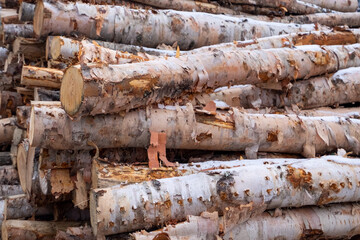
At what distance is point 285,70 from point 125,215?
2.42 meters

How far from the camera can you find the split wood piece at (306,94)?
4.61 metres

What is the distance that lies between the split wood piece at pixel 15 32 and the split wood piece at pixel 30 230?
275cm

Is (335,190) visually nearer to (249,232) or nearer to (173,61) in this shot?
(249,232)

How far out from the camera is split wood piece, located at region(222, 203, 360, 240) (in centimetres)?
324

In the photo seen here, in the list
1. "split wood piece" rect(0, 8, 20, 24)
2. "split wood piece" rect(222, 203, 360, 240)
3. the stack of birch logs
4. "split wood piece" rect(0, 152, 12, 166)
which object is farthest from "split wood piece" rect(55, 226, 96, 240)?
"split wood piece" rect(0, 8, 20, 24)

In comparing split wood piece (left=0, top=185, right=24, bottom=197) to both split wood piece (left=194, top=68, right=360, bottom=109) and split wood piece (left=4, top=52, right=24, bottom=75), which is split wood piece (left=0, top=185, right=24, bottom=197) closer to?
split wood piece (left=4, top=52, right=24, bottom=75)

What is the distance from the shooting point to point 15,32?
19.2ft

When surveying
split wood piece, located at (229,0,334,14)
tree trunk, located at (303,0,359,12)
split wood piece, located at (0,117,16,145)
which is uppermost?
tree trunk, located at (303,0,359,12)

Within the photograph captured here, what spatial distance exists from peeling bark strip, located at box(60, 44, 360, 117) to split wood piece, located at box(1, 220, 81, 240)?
130 centimetres

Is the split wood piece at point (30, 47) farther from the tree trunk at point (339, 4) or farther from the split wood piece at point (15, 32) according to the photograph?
the tree trunk at point (339, 4)

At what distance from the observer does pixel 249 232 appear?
3.20 metres

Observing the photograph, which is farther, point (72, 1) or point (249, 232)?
point (72, 1)

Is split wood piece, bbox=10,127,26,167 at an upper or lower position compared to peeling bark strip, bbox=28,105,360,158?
lower

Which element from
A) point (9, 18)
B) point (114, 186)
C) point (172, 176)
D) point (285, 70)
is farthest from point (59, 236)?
point (9, 18)
